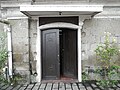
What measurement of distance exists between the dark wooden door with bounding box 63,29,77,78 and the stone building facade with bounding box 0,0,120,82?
270 mm

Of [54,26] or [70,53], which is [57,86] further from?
[54,26]

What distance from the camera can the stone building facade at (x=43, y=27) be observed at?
21.6 feet

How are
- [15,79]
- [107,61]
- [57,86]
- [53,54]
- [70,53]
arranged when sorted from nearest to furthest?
[107,61] → [57,86] → [15,79] → [53,54] → [70,53]

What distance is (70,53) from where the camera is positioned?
24.2ft

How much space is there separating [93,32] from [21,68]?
10.7 feet

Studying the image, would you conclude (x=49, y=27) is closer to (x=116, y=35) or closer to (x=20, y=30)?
(x=20, y=30)

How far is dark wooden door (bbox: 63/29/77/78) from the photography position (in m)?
7.11

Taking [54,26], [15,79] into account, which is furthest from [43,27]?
[15,79]

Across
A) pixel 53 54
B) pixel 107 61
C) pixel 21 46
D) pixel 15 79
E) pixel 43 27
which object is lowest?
pixel 15 79

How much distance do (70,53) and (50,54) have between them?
946mm

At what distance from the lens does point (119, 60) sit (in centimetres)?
677

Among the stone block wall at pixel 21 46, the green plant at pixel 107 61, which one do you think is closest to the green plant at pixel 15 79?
the stone block wall at pixel 21 46

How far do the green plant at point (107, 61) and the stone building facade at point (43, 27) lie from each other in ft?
1.41

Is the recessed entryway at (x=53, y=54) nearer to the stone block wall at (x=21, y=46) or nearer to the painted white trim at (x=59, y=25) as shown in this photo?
the painted white trim at (x=59, y=25)
